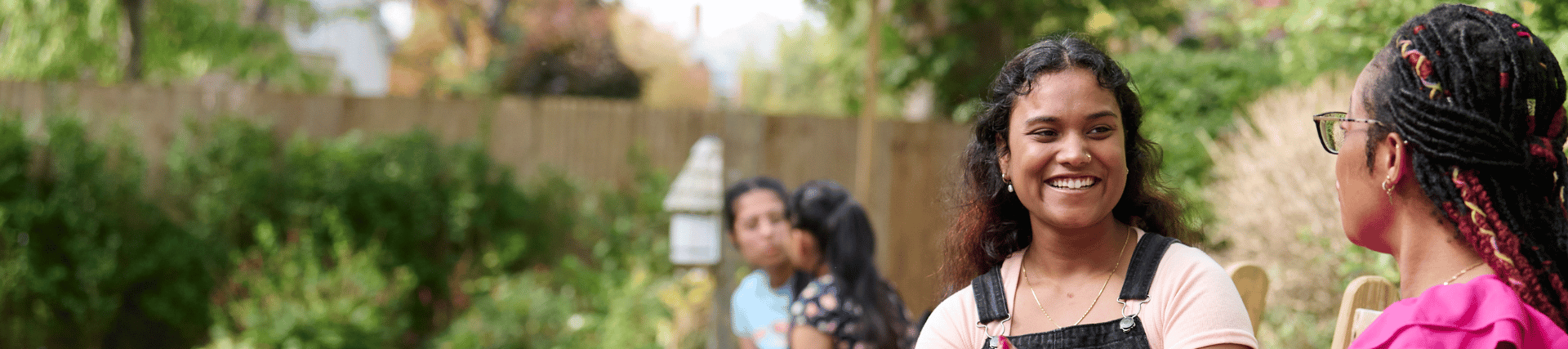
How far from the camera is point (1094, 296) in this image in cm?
148

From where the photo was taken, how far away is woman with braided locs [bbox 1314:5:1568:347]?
48.5 inches

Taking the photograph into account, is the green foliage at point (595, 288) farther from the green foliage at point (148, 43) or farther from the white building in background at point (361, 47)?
the white building in background at point (361, 47)

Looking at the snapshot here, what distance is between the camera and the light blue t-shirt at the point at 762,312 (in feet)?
10.4

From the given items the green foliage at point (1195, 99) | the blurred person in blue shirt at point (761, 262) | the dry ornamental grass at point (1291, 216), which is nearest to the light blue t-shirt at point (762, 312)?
the blurred person in blue shirt at point (761, 262)

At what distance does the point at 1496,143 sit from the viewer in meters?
1.24

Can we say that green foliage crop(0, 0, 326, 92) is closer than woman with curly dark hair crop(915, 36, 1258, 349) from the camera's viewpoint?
No

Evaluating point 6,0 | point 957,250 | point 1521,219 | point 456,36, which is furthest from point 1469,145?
point 456,36

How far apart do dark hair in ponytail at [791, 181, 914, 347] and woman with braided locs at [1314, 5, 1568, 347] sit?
177 centimetres

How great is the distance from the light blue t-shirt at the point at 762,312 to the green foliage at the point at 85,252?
442 centimetres

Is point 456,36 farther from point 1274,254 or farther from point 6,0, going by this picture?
point 1274,254

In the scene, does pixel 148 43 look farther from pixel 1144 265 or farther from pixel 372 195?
pixel 1144 265

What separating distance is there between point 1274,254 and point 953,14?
3.70 meters

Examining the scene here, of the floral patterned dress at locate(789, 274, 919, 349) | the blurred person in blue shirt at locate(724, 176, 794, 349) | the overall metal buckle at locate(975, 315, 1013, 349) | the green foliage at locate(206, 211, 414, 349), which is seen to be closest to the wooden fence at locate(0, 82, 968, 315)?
the green foliage at locate(206, 211, 414, 349)

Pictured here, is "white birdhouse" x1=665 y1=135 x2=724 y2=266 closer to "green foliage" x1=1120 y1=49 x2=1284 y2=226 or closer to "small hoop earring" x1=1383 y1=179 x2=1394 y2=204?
"green foliage" x1=1120 y1=49 x2=1284 y2=226
